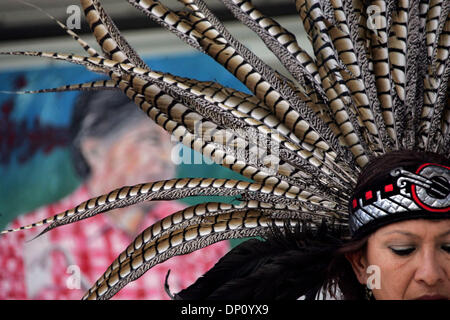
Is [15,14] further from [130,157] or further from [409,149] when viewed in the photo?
[409,149]

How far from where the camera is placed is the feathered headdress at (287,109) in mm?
1228

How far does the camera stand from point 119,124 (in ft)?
7.67

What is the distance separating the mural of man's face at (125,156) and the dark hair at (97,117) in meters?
0.02

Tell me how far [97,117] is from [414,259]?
1.55m

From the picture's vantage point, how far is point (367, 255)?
3.80 feet

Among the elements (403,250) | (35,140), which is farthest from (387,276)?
(35,140)

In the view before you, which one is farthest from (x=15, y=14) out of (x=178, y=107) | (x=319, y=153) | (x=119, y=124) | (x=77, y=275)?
(x=319, y=153)

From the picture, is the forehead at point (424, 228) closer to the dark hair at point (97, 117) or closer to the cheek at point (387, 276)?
the cheek at point (387, 276)

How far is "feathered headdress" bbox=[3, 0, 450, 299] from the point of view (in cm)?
123

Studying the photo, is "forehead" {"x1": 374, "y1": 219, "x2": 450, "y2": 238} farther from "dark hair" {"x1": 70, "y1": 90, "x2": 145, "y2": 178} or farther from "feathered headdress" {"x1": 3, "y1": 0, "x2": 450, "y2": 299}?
"dark hair" {"x1": 70, "y1": 90, "x2": 145, "y2": 178}
